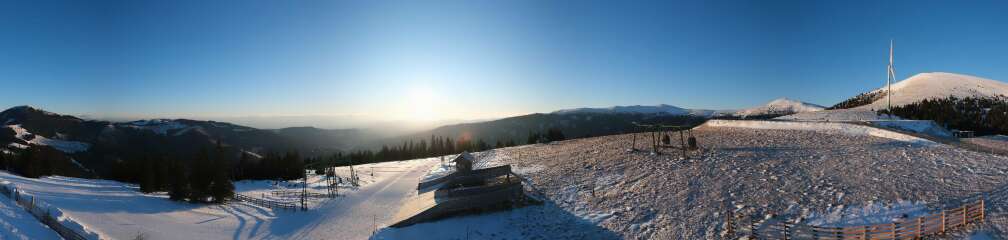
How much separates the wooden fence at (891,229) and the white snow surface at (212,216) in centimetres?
1956

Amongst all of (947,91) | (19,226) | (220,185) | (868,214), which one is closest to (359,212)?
(220,185)

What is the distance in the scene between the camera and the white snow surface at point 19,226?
17078mm

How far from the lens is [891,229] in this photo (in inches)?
585

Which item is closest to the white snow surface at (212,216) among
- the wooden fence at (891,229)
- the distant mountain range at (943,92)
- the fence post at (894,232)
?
the wooden fence at (891,229)

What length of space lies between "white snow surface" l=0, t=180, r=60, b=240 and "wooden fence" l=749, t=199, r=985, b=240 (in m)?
28.6

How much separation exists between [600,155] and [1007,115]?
162ft

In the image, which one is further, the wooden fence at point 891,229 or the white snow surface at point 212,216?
the white snow surface at point 212,216

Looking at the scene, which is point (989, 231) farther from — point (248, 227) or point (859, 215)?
point (248, 227)

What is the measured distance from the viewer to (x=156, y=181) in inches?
1762

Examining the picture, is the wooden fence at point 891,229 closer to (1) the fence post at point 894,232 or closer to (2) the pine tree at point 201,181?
(1) the fence post at point 894,232

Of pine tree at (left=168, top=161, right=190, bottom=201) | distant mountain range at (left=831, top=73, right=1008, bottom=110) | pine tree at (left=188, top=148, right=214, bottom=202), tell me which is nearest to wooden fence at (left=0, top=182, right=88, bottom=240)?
pine tree at (left=188, top=148, right=214, bottom=202)

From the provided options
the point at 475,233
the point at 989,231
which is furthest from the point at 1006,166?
the point at 475,233

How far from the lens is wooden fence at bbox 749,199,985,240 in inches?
583

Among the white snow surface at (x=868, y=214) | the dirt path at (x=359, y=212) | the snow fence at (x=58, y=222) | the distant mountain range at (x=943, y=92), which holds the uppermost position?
the distant mountain range at (x=943, y=92)
